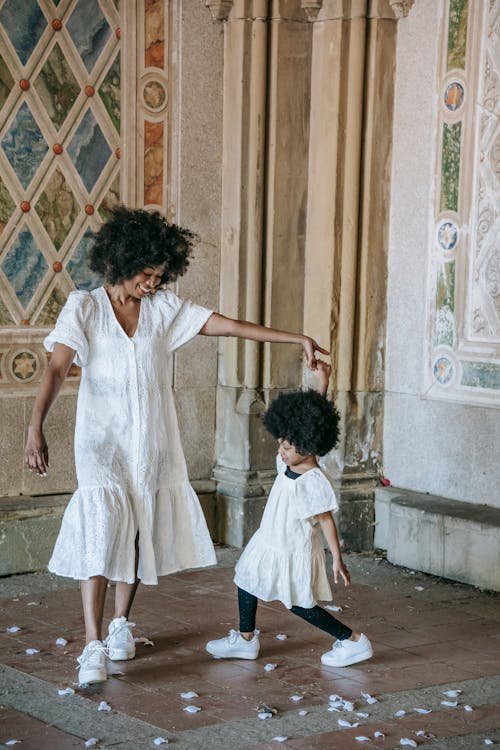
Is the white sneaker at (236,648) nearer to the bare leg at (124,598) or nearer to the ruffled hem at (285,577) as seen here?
the ruffled hem at (285,577)

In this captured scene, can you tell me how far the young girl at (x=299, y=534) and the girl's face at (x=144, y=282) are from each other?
2.20ft

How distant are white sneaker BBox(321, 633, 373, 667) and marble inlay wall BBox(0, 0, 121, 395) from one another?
2302 millimetres

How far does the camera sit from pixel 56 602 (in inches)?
233

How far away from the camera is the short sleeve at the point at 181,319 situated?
504cm

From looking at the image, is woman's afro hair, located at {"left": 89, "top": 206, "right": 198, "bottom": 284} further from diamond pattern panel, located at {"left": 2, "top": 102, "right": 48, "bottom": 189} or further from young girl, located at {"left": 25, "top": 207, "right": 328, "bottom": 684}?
diamond pattern panel, located at {"left": 2, "top": 102, "right": 48, "bottom": 189}

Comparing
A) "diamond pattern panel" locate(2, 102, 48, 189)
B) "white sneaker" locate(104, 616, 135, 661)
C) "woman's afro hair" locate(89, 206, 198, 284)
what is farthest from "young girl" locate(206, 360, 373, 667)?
"diamond pattern panel" locate(2, 102, 48, 189)

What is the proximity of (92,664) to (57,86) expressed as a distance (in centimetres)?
315

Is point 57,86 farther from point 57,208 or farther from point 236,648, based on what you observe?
point 236,648

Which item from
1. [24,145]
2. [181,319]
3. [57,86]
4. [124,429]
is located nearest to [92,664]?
[124,429]

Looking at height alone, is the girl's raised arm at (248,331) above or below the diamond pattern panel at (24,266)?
below

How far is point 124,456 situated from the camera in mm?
4875

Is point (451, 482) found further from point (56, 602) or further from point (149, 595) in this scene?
point (56, 602)

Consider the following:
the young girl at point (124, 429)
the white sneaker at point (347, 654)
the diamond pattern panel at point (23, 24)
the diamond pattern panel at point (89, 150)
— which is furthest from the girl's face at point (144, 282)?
the diamond pattern panel at point (23, 24)

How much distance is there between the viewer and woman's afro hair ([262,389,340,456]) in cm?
490
